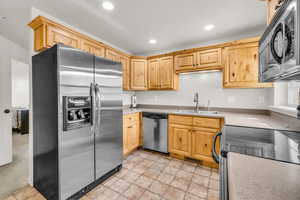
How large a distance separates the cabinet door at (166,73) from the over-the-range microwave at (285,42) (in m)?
2.07

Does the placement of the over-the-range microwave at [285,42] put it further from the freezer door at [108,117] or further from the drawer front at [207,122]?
the freezer door at [108,117]

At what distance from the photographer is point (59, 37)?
180 centimetres

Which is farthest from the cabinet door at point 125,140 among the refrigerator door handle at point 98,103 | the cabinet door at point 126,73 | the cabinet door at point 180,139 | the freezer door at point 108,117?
the cabinet door at point 126,73

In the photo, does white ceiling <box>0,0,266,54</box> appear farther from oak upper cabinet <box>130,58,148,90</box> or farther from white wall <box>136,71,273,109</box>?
white wall <box>136,71,273,109</box>

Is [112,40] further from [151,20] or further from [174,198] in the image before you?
[174,198]

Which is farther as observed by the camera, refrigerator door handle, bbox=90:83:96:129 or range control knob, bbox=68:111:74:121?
refrigerator door handle, bbox=90:83:96:129

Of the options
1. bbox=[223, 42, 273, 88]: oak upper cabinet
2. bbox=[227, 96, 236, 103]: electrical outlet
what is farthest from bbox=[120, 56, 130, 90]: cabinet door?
bbox=[227, 96, 236, 103]: electrical outlet

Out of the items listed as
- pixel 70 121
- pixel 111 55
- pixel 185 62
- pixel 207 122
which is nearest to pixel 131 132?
pixel 70 121

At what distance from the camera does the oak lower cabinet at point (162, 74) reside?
118 inches

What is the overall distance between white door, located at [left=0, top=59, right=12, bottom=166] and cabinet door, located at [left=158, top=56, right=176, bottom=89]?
3030 millimetres

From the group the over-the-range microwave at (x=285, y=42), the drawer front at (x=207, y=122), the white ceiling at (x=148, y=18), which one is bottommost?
the drawer front at (x=207, y=122)

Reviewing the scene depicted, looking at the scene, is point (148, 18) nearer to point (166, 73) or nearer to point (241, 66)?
point (166, 73)

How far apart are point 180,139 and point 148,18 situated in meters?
2.26

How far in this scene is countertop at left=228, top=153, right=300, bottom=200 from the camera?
406 millimetres
